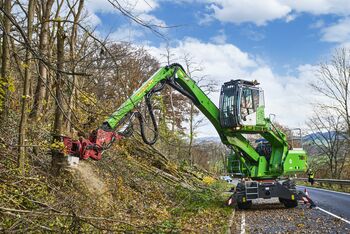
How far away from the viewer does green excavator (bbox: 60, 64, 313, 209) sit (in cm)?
1380

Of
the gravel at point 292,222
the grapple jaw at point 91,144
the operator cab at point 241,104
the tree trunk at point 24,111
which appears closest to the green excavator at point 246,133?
the operator cab at point 241,104

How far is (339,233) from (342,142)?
112 feet

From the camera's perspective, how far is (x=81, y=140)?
9.16m

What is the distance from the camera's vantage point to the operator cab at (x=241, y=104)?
14328 mm

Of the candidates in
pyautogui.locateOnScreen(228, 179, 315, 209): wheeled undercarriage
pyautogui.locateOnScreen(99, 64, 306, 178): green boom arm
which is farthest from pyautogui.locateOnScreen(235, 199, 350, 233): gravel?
pyautogui.locateOnScreen(99, 64, 306, 178): green boom arm

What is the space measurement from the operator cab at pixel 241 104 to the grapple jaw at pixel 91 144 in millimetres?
5563

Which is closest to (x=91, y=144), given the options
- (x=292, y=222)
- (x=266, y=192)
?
(x=292, y=222)

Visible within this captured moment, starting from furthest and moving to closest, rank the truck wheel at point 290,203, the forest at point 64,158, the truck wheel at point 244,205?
1. the truck wheel at point 244,205
2. the truck wheel at point 290,203
3. the forest at point 64,158

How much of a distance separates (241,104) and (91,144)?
22.3ft

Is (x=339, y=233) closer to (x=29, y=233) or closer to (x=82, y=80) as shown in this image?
(x=29, y=233)

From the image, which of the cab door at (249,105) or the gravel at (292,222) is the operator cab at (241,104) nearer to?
the cab door at (249,105)

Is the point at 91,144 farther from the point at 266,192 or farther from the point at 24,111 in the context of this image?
the point at 266,192

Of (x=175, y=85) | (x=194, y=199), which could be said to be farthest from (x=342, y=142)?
(x=175, y=85)

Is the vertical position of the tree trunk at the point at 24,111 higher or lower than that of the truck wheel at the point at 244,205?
higher
